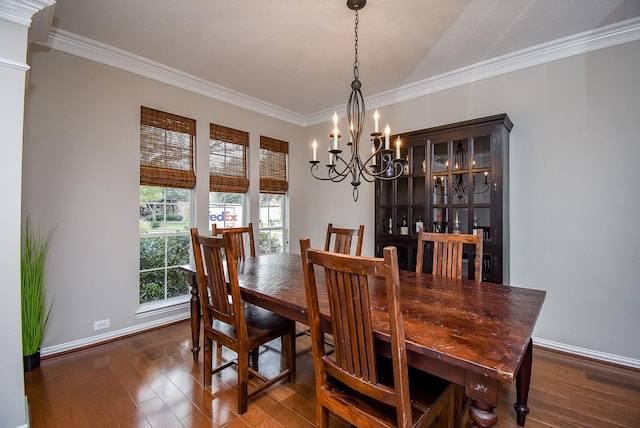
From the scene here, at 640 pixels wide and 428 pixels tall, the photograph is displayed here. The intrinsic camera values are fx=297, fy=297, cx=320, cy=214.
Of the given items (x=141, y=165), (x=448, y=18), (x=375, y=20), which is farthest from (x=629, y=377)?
(x=141, y=165)

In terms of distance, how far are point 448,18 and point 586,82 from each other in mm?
1394

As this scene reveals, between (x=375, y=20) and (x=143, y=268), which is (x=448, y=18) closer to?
(x=375, y=20)

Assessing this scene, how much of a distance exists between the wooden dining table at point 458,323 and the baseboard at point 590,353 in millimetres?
1345

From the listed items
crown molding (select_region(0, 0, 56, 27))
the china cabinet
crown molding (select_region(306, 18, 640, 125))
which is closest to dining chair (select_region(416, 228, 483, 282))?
the china cabinet

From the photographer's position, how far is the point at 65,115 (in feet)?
8.50

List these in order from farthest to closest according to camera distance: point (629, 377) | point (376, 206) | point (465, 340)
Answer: point (376, 206), point (629, 377), point (465, 340)

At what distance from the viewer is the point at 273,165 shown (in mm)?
4371

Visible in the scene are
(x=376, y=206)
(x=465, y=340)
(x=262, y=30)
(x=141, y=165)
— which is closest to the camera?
(x=465, y=340)

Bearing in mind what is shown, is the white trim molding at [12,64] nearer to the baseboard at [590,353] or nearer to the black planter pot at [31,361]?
the black planter pot at [31,361]

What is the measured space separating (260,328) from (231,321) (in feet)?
0.73

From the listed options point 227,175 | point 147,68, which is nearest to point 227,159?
point 227,175

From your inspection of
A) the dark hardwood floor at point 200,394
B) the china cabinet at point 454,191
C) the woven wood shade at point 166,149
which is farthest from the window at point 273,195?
the dark hardwood floor at point 200,394

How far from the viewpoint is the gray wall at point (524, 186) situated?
2.44 meters

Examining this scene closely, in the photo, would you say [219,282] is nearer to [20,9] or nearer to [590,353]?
[20,9]
